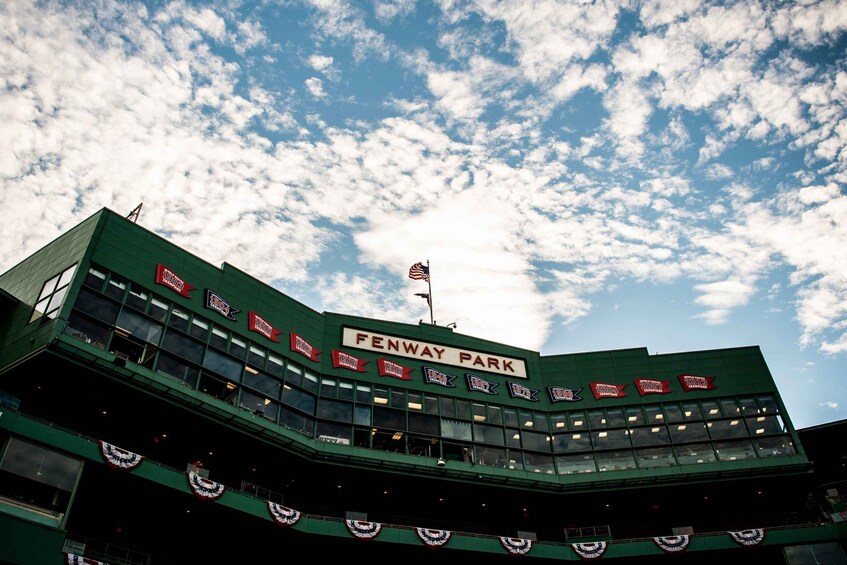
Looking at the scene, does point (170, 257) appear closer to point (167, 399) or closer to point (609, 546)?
point (167, 399)

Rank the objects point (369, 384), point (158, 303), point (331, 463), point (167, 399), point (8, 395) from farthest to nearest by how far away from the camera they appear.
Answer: point (369, 384) < point (331, 463) < point (158, 303) < point (167, 399) < point (8, 395)

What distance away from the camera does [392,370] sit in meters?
47.5

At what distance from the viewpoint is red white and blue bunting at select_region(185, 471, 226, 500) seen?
34.5 metres

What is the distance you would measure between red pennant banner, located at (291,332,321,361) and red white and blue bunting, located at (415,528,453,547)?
1355cm

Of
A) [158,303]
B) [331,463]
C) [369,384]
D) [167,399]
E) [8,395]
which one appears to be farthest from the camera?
[369,384]

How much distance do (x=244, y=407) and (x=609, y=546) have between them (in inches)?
1023

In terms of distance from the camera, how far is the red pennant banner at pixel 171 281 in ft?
130

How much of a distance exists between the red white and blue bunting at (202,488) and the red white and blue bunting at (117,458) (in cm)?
302

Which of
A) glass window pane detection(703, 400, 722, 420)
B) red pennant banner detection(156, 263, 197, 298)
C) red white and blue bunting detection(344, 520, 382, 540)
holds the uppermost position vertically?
red pennant banner detection(156, 263, 197, 298)

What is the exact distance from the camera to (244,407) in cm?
3997

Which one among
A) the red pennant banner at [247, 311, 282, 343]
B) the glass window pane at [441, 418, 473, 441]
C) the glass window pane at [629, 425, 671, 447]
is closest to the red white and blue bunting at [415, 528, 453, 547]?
the glass window pane at [441, 418, 473, 441]

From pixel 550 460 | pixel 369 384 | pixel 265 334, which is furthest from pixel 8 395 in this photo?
pixel 550 460

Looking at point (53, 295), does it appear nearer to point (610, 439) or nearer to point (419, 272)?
point (419, 272)

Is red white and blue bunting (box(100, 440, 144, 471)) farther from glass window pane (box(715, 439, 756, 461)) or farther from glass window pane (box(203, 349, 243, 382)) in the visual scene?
glass window pane (box(715, 439, 756, 461))
